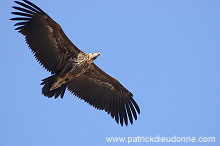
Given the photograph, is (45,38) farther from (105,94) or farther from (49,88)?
(105,94)

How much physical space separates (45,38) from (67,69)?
1644 mm

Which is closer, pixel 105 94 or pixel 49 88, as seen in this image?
pixel 49 88

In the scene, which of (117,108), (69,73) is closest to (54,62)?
(69,73)

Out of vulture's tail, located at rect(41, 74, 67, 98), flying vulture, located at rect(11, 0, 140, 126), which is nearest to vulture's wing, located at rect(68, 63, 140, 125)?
flying vulture, located at rect(11, 0, 140, 126)

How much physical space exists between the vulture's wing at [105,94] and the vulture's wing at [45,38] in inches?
72.2

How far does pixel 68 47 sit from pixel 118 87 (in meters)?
3.49

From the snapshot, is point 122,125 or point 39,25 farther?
point 122,125

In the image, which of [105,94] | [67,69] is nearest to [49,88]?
[67,69]

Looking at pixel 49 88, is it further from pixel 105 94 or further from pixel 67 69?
pixel 105 94

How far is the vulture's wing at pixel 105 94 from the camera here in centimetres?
2409

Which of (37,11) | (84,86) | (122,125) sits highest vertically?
(37,11)

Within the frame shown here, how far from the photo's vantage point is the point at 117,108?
24.3 meters

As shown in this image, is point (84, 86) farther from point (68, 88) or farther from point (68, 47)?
point (68, 47)

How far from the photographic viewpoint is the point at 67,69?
22.5m
